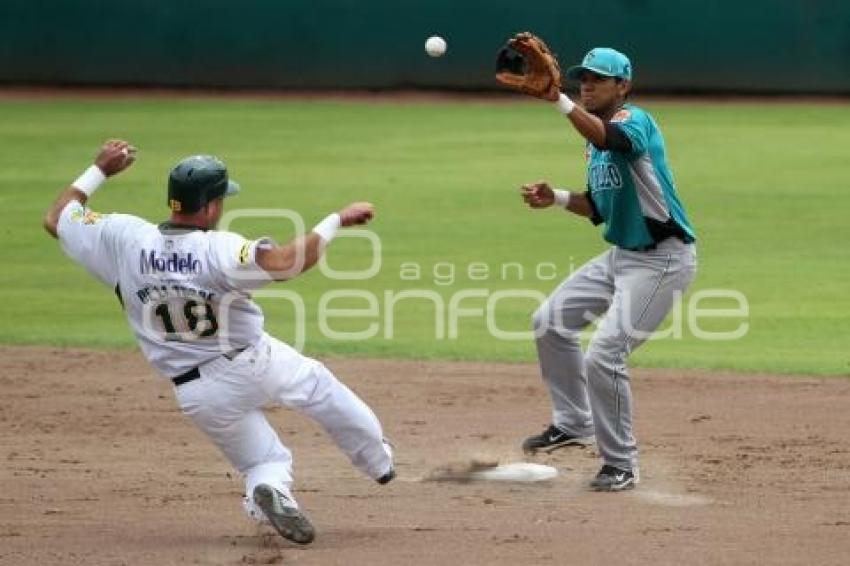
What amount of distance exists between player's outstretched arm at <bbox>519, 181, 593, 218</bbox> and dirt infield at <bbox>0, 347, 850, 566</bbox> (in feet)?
4.06

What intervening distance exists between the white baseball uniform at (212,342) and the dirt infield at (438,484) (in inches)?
15.9

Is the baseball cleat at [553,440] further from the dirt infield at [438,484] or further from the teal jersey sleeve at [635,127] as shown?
the teal jersey sleeve at [635,127]

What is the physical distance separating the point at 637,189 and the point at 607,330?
0.64 m

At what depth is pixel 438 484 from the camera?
8.09 metres

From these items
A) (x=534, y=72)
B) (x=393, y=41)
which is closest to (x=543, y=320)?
(x=534, y=72)

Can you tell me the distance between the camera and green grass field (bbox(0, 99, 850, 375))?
12.4m

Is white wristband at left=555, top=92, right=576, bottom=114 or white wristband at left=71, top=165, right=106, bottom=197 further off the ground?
white wristband at left=555, top=92, right=576, bottom=114

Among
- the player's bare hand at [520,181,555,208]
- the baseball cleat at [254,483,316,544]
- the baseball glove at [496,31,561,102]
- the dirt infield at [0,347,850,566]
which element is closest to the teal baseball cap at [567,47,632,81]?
the baseball glove at [496,31,561,102]

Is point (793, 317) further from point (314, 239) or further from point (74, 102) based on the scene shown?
point (74, 102)

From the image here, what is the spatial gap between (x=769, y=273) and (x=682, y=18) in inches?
490

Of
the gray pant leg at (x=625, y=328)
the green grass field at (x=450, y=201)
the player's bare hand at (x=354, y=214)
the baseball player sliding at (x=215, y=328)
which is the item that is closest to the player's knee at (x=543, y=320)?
the gray pant leg at (x=625, y=328)

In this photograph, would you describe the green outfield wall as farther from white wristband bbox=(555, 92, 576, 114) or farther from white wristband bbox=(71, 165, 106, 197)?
white wristband bbox=(71, 165, 106, 197)

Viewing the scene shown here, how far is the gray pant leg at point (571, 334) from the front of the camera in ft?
27.3

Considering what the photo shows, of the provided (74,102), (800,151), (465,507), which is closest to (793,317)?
(465,507)
